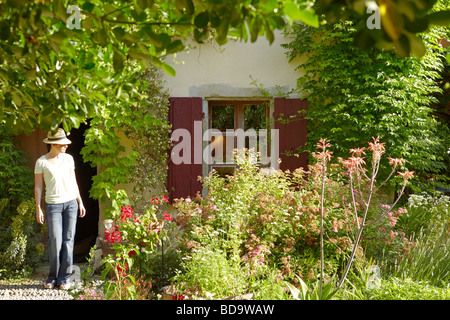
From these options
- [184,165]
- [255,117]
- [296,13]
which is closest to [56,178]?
[184,165]

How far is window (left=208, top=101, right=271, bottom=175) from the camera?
6.10 meters

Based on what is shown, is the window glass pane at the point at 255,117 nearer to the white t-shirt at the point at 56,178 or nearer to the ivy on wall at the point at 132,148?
the ivy on wall at the point at 132,148

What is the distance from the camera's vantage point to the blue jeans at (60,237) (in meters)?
4.55

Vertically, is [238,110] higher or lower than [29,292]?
higher

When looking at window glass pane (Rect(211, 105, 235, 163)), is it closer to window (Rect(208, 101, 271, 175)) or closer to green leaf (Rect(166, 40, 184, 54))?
window (Rect(208, 101, 271, 175))

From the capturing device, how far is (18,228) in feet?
16.9

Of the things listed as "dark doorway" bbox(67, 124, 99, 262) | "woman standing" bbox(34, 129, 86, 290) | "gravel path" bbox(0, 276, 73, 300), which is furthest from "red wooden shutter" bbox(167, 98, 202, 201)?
"dark doorway" bbox(67, 124, 99, 262)

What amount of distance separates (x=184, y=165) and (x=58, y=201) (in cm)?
186

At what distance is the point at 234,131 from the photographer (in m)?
6.12

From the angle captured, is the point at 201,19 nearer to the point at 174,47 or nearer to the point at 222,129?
the point at 174,47

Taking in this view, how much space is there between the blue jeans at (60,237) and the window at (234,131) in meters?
2.09

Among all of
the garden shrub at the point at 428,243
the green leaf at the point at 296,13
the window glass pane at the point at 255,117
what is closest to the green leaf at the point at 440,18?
the green leaf at the point at 296,13

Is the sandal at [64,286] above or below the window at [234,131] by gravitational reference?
below
